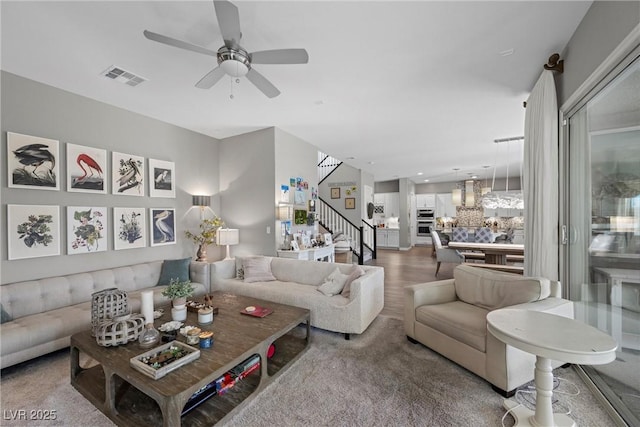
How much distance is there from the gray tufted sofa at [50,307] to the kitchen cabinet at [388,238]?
828cm

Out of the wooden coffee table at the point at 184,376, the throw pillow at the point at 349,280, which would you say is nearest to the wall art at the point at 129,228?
the wooden coffee table at the point at 184,376

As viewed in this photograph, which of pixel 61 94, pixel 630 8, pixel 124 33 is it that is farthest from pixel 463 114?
pixel 61 94

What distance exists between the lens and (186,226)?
474 centimetres

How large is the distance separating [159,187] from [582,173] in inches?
214

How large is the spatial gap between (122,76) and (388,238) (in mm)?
9575

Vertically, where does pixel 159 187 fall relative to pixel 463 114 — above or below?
below

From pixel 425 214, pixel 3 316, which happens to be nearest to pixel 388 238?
pixel 425 214

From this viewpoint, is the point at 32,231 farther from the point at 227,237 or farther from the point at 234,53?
the point at 234,53

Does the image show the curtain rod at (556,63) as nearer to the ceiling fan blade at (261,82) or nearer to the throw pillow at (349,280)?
the ceiling fan blade at (261,82)

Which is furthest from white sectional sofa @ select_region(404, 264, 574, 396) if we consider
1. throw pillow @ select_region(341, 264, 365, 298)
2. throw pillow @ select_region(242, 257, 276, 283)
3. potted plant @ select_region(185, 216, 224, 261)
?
potted plant @ select_region(185, 216, 224, 261)

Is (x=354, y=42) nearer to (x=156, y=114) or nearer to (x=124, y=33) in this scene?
(x=124, y=33)

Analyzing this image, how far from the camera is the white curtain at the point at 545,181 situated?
2.61 metres

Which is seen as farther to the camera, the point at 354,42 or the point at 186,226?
the point at 186,226

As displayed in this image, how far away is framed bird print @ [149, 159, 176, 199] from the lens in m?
4.20
